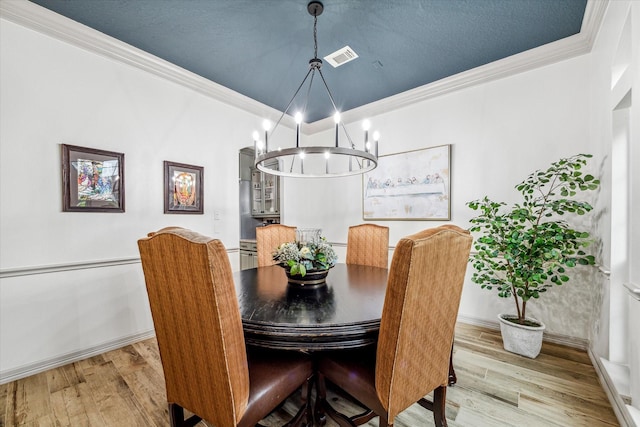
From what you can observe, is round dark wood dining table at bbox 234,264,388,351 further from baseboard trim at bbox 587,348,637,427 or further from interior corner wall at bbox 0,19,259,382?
interior corner wall at bbox 0,19,259,382

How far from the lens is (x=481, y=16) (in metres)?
2.08

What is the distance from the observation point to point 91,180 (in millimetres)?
2314

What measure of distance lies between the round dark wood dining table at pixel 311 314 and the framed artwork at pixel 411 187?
5.68 feet

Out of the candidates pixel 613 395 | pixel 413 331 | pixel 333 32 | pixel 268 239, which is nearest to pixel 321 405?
pixel 413 331

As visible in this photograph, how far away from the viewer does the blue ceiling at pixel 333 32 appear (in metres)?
1.98

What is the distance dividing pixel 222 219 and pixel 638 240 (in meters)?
3.44

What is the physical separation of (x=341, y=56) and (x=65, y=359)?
350 centimetres

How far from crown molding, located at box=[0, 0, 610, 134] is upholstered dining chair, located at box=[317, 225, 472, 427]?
94.1 inches

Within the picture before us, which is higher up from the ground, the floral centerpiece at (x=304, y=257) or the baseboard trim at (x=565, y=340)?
the floral centerpiece at (x=304, y=257)

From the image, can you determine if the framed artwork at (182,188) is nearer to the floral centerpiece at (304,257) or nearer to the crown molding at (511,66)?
the floral centerpiece at (304,257)

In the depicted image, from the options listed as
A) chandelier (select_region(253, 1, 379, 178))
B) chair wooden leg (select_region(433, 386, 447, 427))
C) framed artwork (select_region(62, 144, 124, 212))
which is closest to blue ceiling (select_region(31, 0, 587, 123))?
chandelier (select_region(253, 1, 379, 178))

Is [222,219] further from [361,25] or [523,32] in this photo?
[523,32]

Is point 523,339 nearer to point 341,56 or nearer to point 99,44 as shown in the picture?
point 341,56

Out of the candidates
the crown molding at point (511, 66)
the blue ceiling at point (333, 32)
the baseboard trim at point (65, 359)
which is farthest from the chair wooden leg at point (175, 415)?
the crown molding at point (511, 66)
